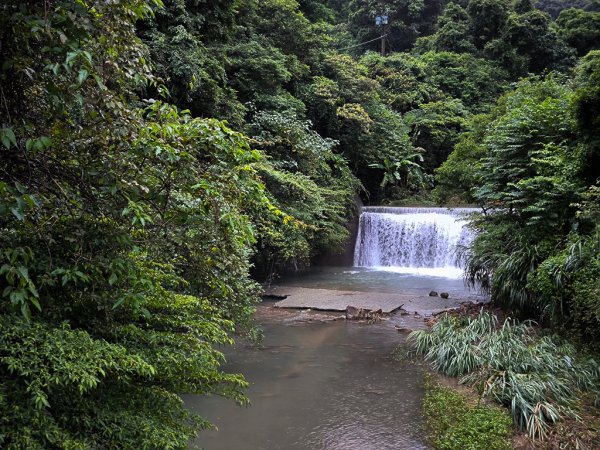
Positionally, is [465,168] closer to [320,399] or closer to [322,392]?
[322,392]

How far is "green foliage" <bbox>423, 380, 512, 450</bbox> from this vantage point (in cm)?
462

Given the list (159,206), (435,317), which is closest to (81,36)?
(159,206)

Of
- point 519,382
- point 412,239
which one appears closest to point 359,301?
point 519,382

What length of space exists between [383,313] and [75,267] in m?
8.31

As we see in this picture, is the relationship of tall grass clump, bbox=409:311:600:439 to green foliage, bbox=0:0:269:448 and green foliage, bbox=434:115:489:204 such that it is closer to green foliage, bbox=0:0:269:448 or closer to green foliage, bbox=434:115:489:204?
green foliage, bbox=0:0:269:448

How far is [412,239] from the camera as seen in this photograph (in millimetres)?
16969

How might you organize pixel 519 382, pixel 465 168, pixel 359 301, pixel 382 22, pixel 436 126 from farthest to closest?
1. pixel 382 22
2. pixel 436 126
3. pixel 359 301
4. pixel 465 168
5. pixel 519 382

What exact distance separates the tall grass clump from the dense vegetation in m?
0.51

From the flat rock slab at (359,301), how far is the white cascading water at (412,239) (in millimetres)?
4583

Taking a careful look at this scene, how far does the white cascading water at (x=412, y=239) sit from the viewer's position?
16.2m

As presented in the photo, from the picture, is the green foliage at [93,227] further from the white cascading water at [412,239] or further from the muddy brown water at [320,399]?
the white cascading water at [412,239]

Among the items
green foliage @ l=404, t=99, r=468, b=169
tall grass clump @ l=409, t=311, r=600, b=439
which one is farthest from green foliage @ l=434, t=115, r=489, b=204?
green foliage @ l=404, t=99, r=468, b=169

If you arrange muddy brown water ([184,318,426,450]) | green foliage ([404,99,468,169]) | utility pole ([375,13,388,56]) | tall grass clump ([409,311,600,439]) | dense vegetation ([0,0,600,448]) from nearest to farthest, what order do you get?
dense vegetation ([0,0,600,448]) < muddy brown water ([184,318,426,450]) < tall grass clump ([409,311,600,439]) < green foliage ([404,99,468,169]) < utility pole ([375,13,388,56])

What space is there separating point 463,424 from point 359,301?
19.7ft
